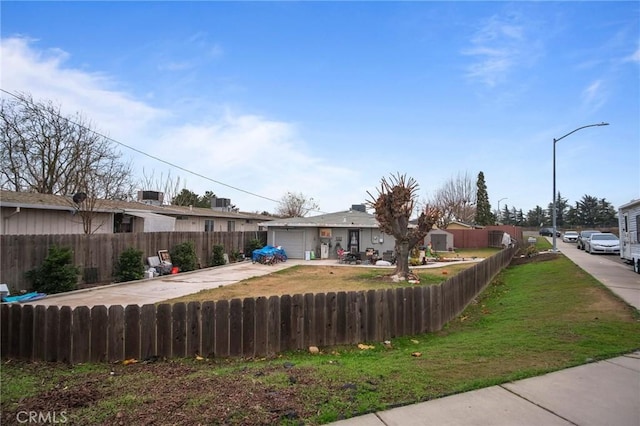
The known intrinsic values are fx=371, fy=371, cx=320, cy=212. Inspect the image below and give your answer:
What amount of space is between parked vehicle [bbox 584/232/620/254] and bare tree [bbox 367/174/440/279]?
16530 mm

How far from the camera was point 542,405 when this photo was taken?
3537mm

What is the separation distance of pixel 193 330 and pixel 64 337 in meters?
1.85

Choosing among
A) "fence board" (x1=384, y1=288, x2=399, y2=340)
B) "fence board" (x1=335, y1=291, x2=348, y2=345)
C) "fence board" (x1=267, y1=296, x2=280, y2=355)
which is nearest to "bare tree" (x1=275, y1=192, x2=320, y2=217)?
"fence board" (x1=384, y1=288, x2=399, y2=340)

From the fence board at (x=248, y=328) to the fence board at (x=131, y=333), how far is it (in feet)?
5.16

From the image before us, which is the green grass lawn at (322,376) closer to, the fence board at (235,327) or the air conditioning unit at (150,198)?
the fence board at (235,327)

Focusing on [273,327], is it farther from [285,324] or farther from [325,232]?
[325,232]

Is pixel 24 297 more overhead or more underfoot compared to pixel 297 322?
more underfoot

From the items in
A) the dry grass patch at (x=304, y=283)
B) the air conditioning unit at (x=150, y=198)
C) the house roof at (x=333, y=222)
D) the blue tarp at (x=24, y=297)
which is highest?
the air conditioning unit at (x=150, y=198)

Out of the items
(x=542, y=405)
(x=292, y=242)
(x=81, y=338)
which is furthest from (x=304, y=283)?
(x=292, y=242)

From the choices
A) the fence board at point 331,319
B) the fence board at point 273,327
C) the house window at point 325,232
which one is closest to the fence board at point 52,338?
the fence board at point 273,327

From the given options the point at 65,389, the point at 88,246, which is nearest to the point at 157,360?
the point at 65,389

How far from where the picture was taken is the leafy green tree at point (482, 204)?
5750cm

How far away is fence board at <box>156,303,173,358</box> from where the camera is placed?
5691mm

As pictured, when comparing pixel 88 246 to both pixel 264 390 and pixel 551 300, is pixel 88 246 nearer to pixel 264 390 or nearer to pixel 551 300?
pixel 264 390
